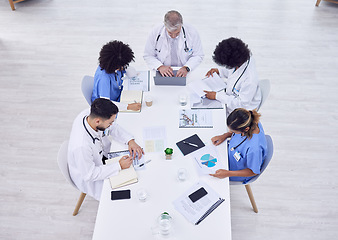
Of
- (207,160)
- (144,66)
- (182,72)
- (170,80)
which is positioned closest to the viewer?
(207,160)

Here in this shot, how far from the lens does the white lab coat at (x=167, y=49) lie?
11.0 ft

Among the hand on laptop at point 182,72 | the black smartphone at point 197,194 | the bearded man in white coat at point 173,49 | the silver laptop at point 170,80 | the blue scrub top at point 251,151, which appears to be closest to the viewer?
the black smartphone at point 197,194

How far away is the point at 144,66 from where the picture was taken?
4586 millimetres

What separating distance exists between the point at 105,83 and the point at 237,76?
4.22 feet

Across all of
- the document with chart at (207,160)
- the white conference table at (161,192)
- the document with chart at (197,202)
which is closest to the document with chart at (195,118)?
the white conference table at (161,192)

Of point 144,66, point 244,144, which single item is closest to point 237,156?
point 244,144

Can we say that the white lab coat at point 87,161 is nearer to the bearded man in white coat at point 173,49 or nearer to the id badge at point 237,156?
the id badge at point 237,156

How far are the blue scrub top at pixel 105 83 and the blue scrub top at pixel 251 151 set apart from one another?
130 centimetres

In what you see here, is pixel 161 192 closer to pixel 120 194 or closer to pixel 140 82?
pixel 120 194

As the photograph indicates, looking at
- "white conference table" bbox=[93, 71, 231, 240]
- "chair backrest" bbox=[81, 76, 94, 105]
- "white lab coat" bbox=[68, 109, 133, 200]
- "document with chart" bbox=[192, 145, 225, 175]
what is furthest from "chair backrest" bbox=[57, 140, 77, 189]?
"document with chart" bbox=[192, 145, 225, 175]

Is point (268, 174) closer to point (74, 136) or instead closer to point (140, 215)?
point (140, 215)

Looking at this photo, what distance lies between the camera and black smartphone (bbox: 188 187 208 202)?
2.23 meters

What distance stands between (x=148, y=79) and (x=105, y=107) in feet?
3.29

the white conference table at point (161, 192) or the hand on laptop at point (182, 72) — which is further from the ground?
the hand on laptop at point (182, 72)
